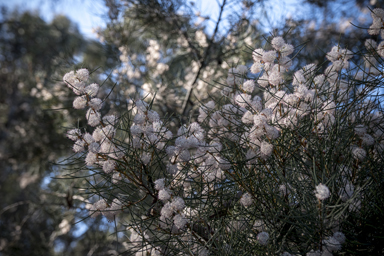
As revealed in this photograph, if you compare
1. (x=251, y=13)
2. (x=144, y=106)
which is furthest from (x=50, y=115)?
(x=144, y=106)

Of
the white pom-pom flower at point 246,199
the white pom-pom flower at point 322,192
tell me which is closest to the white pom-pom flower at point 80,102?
the white pom-pom flower at point 246,199

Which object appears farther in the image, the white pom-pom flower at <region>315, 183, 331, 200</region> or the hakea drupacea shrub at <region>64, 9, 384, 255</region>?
the hakea drupacea shrub at <region>64, 9, 384, 255</region>

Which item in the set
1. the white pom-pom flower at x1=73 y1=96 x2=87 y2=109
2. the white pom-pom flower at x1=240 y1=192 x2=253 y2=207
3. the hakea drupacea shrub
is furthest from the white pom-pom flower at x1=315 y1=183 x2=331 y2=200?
the white pom-pom flower at x1=73 y1=96 x2=87 y2=109

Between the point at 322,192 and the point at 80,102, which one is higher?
the point at 322,192

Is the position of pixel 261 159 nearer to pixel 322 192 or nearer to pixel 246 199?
pixel 246 199

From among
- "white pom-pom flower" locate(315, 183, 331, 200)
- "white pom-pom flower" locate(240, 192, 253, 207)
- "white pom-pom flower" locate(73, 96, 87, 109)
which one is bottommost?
"white pom-pom flower" locate(240, 192, 253, 207)

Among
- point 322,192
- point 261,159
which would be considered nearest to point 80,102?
point 261,159

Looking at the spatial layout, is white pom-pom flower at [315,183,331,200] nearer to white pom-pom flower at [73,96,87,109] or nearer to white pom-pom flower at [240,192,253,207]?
white pom-pom flower at [240,192,253,207]

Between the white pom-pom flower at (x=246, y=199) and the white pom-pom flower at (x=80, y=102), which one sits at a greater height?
the white pom-pom flower at (x=80, y=102)

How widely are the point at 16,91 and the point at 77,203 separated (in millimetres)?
4404

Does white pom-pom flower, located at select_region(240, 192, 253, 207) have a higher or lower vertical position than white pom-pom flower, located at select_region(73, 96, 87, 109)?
lower

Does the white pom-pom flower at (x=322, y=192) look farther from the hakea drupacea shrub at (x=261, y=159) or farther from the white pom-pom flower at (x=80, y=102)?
the white pom-pom flower at (x=80, y=102)

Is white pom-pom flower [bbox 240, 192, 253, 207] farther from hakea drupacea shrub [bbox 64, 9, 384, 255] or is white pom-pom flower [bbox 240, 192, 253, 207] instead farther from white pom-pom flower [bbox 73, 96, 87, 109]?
white pom-pom flower [bbox 73, 96, 87, 109]

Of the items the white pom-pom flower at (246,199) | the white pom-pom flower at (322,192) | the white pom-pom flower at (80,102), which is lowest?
the white pom-pom flower at (246,199)
